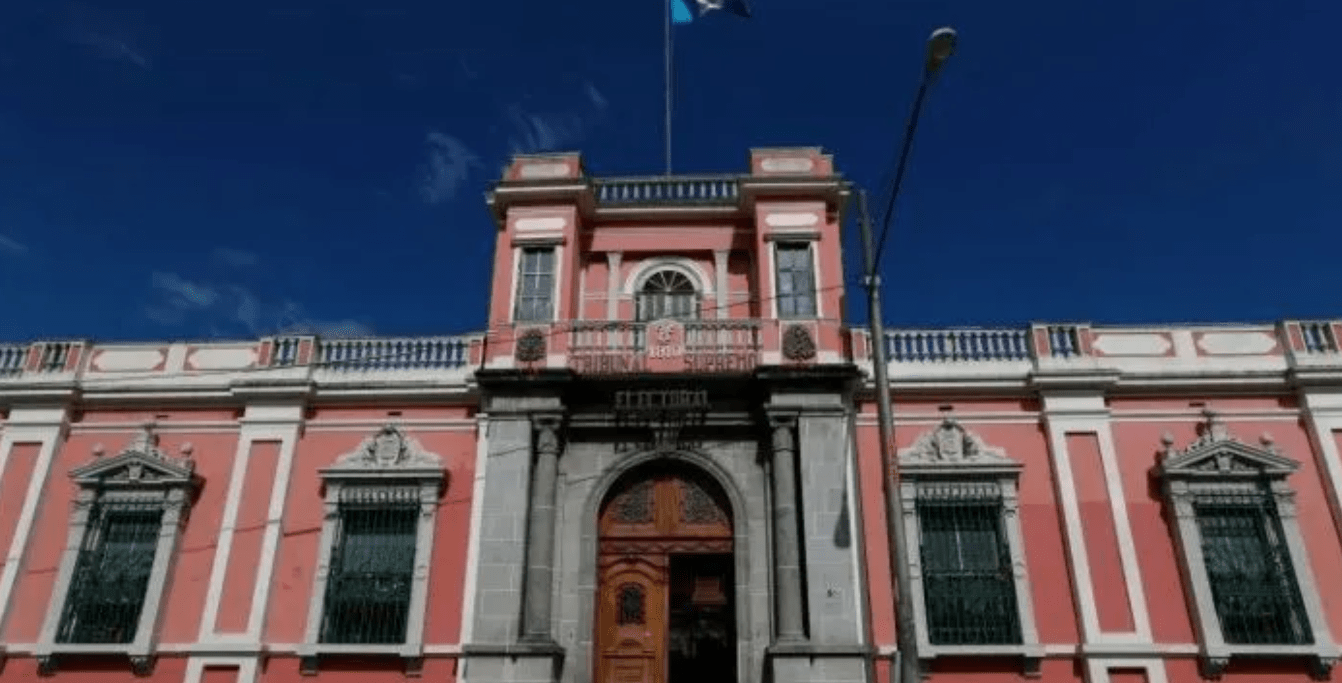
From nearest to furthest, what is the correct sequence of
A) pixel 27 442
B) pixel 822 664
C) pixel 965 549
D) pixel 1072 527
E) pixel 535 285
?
pixel 822 664 → pixel 1072 527 → pixel 965 549 → pixel 27 442 → pixel 535 285

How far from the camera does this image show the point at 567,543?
15.0 metres

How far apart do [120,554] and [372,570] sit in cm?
418

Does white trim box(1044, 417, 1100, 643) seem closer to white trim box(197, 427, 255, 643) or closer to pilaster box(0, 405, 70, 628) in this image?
white trim box(197, 427, 255, 643)

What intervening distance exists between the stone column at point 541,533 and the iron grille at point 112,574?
618 centimetres

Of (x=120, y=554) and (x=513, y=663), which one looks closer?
(x=513, y=663)

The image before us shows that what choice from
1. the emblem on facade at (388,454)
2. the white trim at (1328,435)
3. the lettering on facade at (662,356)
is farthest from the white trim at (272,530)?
the white trim at (1328,435)

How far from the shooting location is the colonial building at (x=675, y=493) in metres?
14.3

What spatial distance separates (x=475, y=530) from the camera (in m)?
15.3

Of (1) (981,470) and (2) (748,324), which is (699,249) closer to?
(2) (748,324)

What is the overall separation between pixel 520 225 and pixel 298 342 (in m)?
4.41

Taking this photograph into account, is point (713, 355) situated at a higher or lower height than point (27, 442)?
higher

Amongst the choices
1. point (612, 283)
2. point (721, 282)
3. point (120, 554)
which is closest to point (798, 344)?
point (721, 282)

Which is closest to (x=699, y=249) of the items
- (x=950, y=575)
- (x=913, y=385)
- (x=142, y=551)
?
(x=913, y=385)

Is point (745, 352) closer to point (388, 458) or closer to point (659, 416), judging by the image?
point (659, 416)
